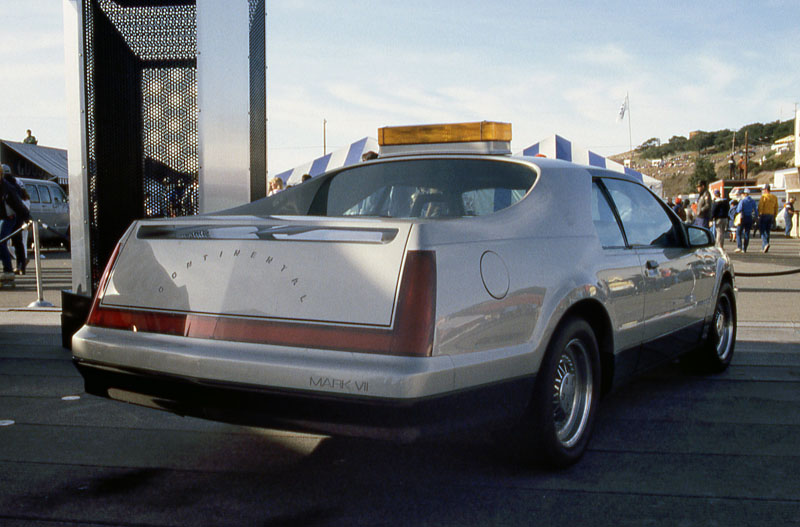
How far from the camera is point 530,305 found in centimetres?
299

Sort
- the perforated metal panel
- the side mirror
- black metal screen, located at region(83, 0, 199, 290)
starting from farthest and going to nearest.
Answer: the perforated metal panel, black metal screen, located at region(83, 0, 199, 290), the side mirror

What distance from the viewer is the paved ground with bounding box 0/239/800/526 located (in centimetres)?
286

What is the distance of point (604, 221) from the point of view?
12.8 ft

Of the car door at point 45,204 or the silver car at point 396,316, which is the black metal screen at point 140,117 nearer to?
the silver car at point 396,316

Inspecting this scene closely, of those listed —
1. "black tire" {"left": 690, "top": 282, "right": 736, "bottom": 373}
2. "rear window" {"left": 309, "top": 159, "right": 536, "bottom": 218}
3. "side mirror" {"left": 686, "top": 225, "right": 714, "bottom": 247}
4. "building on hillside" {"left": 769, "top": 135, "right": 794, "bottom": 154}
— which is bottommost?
"black tire" {"left": 690, "top": 282, "right": 736, "bottom": 373}

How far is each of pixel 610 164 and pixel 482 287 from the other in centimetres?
1418

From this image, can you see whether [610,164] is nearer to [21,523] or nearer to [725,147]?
[21,523]

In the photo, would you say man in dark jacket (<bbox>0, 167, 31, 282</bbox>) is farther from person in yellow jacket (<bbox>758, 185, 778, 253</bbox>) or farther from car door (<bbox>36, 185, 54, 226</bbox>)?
person in yellow jacket (<bbox>758, 185, 778, 253</bbox>)

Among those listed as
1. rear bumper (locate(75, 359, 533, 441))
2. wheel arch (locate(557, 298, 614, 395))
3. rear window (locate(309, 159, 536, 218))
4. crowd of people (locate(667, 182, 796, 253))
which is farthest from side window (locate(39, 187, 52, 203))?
wheel arch (locate(557, 298, 614, 395))

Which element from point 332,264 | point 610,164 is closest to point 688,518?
point 332,264

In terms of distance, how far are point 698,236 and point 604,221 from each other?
133cm

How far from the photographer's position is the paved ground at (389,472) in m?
2.86

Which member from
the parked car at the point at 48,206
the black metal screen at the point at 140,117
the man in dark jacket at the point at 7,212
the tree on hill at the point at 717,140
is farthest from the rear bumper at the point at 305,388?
the tree on hill at the point at 717,140

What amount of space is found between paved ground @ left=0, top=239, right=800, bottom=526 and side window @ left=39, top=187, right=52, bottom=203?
57.2 feet
